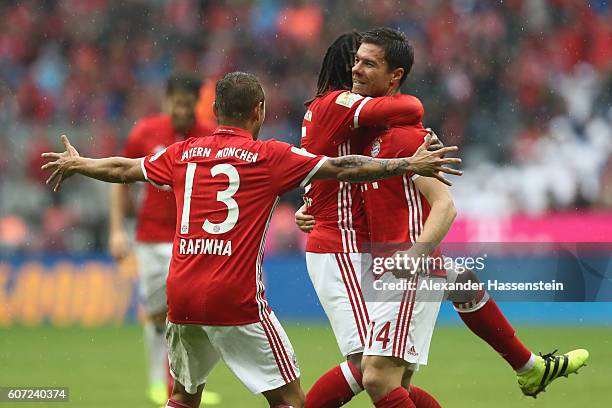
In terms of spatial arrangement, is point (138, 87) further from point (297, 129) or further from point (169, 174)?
point (169, 174)

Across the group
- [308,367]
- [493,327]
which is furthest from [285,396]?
[308,367]

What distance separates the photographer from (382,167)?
15.6ft

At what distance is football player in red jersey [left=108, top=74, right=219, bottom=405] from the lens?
771 cm

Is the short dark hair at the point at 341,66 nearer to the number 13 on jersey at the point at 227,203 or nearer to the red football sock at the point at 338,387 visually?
the number 13 on jersey at the point at 227,203

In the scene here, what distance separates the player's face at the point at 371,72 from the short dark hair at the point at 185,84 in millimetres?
2335

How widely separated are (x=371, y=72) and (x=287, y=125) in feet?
33.5

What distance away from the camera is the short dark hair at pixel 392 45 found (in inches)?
210

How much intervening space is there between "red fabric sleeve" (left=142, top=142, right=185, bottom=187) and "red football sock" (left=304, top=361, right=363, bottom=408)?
1.33 metres

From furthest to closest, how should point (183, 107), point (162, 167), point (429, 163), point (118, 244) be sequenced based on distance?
1. point (118, 244)
2. point (183, 107)
3. point (162, 167)
4. point (429, 163)

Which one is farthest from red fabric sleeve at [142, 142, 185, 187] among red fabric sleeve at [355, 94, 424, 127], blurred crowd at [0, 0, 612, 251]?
blurred crowd at [0, 0, 612, 251]

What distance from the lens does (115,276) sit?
12703 mm

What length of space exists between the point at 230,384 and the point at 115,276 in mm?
4472

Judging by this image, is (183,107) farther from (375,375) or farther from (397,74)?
(375,375)

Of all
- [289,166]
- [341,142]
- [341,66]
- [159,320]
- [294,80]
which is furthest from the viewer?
[294,80]
